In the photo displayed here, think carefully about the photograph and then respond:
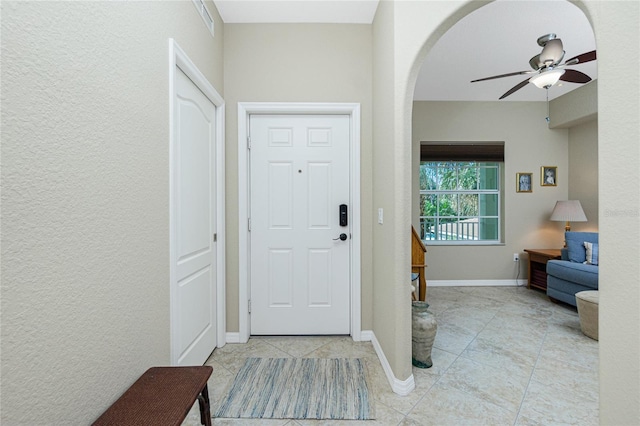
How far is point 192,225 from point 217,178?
1.89 feet

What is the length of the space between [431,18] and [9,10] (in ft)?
6.02

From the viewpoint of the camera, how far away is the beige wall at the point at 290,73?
2389 mm

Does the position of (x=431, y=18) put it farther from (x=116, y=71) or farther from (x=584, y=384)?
(x=584, y=384)

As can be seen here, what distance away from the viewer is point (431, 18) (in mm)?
1578

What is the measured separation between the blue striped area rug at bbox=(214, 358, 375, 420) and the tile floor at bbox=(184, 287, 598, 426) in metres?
0.06

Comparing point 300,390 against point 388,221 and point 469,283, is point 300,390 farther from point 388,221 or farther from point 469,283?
point 469,283

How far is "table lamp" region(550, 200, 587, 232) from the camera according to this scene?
3784 millimetres

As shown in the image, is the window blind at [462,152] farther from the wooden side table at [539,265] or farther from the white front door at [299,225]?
the white front door at [299,225]

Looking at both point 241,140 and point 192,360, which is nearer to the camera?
point 192,360

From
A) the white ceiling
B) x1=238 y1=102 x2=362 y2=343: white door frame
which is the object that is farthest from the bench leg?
the white ceiling

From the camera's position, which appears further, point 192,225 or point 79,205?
point 192,225

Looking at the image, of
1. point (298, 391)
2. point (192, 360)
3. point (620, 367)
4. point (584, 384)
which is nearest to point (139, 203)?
point (192, 360)

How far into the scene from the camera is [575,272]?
311cm

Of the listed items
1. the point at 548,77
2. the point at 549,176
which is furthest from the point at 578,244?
the point at 548,77
